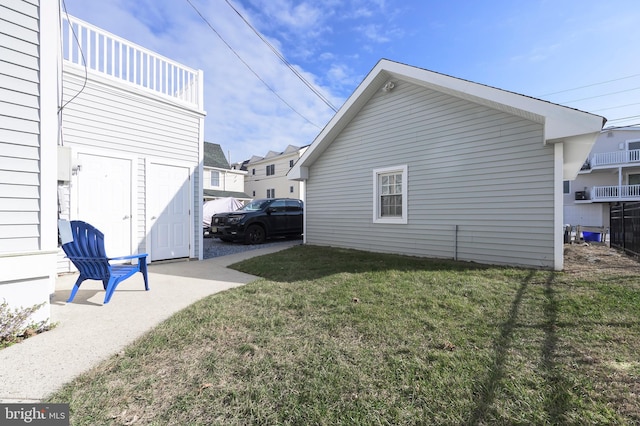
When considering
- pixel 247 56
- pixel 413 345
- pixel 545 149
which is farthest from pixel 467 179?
pixel 247 56

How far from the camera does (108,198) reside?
219 inches

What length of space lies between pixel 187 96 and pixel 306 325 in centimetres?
670

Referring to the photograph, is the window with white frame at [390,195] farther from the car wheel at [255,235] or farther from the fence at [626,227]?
the fence at [626,227]

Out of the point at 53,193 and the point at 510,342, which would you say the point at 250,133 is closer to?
the point at 53,193

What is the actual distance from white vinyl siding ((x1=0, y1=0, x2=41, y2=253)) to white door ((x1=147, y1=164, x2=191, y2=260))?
11.2ft

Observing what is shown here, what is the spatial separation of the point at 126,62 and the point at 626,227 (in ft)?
41.6

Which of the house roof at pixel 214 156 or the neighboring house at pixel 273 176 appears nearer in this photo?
the house roof at pixel 214 156

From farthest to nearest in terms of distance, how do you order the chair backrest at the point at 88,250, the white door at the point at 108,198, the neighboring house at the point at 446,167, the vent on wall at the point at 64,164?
the white door at the point at 108,198 < the neighboring house at the point at 446,167 < the vent on wall at the point at 64,164 < the chair backrest at the point at 88,250

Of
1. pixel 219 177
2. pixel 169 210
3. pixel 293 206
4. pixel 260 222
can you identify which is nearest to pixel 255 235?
pixel 260 222

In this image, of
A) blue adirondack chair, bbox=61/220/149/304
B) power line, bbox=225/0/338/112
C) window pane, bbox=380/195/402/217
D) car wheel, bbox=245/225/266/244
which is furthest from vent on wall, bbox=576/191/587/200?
blue adirondack chair, bbox=61/220/149/304

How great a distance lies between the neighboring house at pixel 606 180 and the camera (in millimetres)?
19344

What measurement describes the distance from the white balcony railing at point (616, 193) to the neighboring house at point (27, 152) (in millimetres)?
28928

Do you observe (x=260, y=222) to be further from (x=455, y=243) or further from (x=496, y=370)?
(x=496, y=370)

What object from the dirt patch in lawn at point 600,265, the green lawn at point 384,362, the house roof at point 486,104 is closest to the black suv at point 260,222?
the house roof at point 486,104
